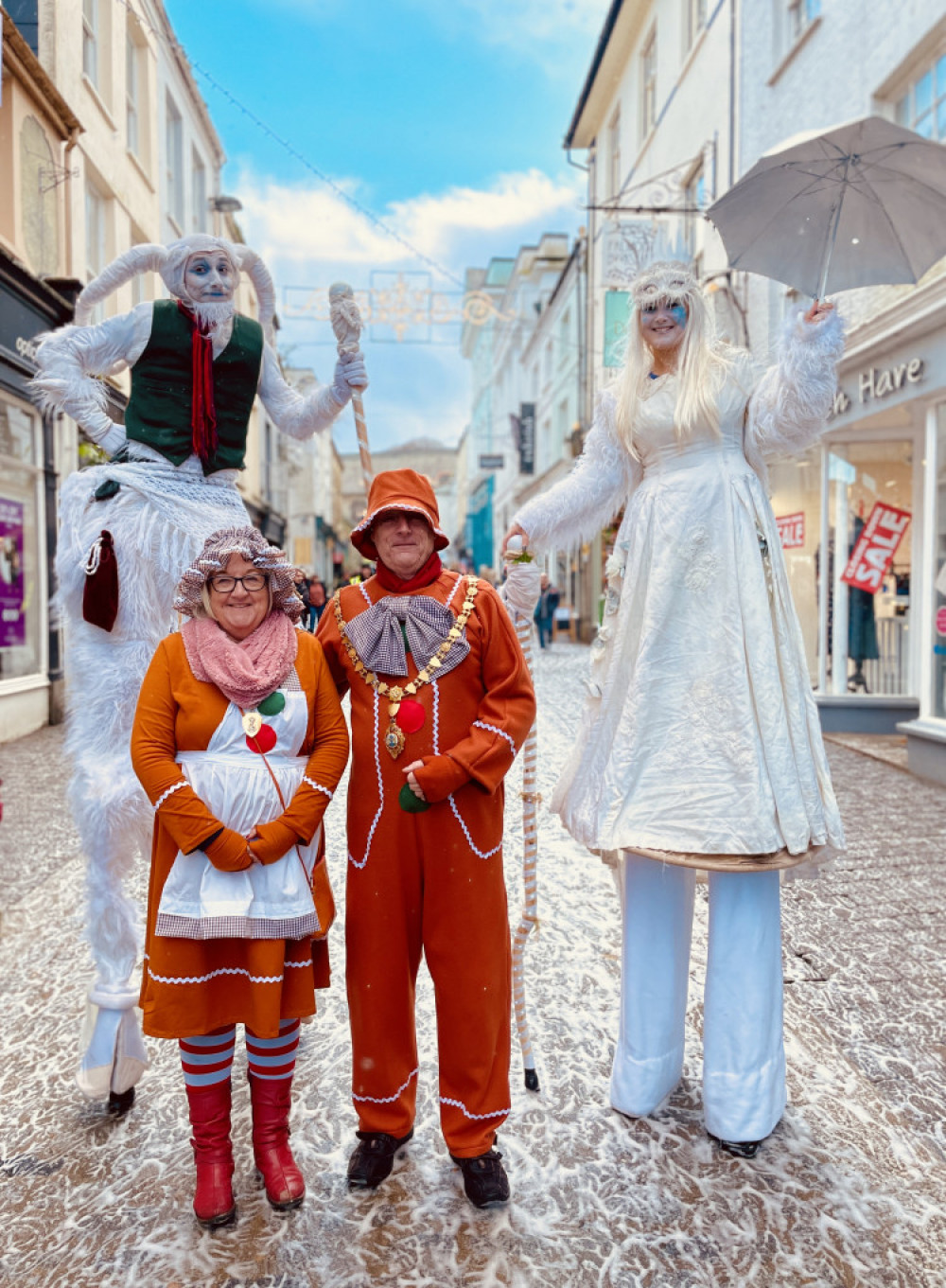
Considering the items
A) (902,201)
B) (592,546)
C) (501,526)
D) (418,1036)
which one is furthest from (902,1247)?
(501,526)

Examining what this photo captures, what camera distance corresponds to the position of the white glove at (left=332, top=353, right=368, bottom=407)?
8.24 feet

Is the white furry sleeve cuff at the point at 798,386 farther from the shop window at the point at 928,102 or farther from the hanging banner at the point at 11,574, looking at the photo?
the hanging banner at the point at 11,574

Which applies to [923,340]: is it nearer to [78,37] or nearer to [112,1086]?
[78,37]

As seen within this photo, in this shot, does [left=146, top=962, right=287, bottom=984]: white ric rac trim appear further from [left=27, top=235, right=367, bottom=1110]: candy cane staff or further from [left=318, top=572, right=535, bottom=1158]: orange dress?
[left=27, top=235, right=367, bottom=1110]: candy cane staff

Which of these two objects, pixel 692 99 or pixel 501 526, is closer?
pixel 692 99

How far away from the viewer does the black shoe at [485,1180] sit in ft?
6.66

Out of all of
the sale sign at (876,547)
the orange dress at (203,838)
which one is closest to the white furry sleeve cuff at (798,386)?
the orange dress at (203,838)

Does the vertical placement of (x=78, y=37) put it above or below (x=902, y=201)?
above

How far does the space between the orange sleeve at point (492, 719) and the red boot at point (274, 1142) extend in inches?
31.2

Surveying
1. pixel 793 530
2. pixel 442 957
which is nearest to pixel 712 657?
pixel 442 957

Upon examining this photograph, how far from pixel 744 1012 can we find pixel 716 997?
2.8 inches

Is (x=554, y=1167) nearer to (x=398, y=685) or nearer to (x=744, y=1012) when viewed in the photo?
(x=744, y=1012)

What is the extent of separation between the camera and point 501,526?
1519 inches

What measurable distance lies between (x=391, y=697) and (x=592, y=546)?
730 inches
